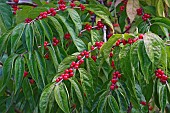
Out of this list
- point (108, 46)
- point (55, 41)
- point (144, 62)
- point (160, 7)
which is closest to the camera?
point (144, 62)

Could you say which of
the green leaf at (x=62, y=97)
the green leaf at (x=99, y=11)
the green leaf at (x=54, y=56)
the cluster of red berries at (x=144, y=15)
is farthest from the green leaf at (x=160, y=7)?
the green leaf at (x=62, y=97)

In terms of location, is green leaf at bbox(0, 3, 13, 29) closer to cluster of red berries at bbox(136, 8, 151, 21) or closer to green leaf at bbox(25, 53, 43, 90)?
green leaf at bbox(25, 53, 43, 90)

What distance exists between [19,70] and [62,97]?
6.9 inches

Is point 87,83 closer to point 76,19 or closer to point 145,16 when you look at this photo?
point 76,19

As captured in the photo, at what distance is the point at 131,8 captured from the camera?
55.3 inches

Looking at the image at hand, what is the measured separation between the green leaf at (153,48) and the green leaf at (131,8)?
43 centimetres

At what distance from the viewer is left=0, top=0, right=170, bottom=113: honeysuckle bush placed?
97cm

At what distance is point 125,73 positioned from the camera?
98cm

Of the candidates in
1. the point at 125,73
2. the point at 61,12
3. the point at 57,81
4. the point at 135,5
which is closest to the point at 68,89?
the point at 57,81

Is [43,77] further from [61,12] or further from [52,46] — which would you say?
[61,12]

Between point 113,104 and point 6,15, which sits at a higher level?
point 6,15

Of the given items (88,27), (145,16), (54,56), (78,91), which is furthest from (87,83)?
(145,16)

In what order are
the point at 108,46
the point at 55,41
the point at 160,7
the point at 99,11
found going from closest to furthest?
the point at 108,46
the point at 55,41
the point at 99,11
the point at 160,7

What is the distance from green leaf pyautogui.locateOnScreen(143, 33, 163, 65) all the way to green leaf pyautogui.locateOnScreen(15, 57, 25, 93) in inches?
13.5
